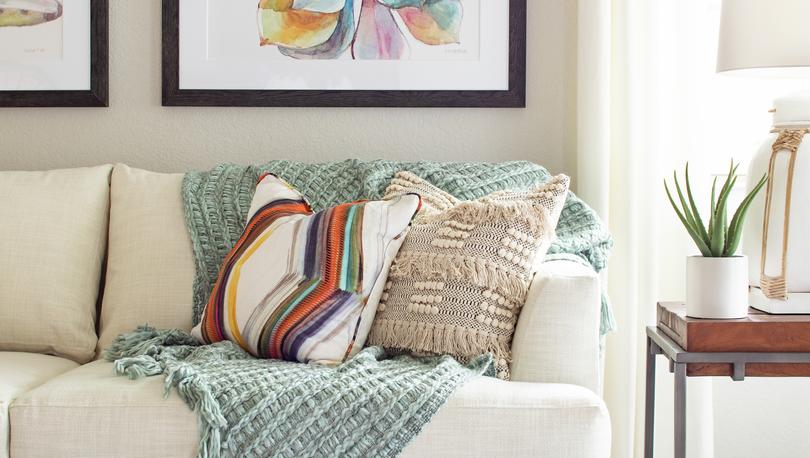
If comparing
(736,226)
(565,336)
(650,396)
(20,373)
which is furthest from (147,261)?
(736,226)

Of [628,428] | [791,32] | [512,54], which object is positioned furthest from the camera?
[512,54]

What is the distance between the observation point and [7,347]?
6.68 ft

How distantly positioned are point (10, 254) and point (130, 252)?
288 millimetres

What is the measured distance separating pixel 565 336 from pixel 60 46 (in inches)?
70.1

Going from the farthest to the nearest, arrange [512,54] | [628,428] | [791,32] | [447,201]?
[512,54] < [628,428] < [447,201] < [791,32]

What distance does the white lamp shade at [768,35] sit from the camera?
175 cm

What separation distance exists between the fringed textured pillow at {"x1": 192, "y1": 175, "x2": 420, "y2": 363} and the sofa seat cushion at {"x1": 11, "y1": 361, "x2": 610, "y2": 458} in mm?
321

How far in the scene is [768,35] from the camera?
5.81ft

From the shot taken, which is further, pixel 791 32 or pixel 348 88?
pixel 348 88

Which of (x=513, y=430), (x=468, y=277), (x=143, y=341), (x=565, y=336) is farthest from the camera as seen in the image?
(x=143, y=341)

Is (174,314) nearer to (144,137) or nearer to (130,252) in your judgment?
(130,252)

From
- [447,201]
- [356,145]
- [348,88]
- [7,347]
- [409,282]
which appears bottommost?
[7,347]

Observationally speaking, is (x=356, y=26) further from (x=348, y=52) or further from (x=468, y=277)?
(x=468, y=277)

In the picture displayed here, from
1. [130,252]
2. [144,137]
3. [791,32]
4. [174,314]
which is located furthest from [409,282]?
[144,137]
